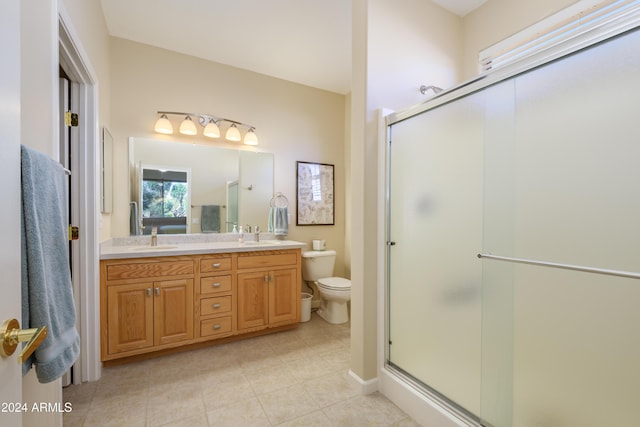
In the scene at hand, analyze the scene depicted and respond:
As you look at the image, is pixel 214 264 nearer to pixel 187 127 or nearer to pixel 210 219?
pixel 210 219

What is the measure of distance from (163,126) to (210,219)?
40.0 inches

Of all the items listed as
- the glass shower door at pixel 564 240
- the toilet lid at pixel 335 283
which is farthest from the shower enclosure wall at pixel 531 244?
the toilet lid at pixel 335 283

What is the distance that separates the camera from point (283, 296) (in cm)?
275

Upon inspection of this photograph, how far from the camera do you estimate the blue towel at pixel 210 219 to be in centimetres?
294

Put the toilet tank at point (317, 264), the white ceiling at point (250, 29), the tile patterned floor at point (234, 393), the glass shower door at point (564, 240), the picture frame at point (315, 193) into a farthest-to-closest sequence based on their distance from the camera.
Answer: the picture frame at point (315, 193), the toilet tank at point (317, 264), the white ceiling at point (250, 29), the tile patterned floor at point (234, 393), the glass shower door at point (564, 240)

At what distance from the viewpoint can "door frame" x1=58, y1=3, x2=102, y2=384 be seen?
1842 mm

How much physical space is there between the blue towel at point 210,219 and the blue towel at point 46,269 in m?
1.98

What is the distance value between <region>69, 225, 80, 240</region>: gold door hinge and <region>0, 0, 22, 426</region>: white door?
152 cm

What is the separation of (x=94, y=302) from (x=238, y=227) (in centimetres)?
145

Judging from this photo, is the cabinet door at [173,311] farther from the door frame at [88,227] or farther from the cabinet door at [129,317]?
the door frame at [88,227]

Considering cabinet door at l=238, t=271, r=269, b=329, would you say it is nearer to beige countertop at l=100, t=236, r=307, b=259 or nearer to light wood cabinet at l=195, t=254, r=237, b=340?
light wood cabinet at l=195, t=254, r=237, b=340

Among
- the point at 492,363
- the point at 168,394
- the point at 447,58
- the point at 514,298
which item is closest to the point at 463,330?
the point at 492,363

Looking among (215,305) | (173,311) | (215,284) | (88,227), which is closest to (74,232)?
(88,227)

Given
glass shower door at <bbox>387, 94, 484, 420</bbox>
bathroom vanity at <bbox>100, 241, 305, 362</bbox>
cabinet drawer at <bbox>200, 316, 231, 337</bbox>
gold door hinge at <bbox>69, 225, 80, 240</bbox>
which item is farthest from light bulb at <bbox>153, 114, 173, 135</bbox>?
glass shower door at <bbox>387, 94, 484, 420</bbox>
